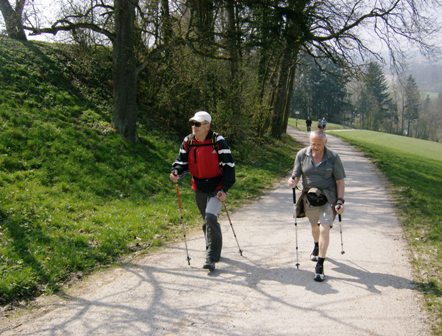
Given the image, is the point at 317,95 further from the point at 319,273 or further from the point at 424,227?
the point at 319,273

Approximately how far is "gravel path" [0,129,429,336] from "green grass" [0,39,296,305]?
0.69 meters

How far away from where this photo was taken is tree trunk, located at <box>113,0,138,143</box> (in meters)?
14.2

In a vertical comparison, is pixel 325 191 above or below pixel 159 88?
below

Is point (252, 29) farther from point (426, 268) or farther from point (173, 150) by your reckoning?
point (426, 268)

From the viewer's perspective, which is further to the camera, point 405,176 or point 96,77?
point 96,77

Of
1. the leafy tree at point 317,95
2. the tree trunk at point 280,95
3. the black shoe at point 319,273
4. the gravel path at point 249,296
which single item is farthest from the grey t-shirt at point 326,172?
the leafy tree at point 317,95

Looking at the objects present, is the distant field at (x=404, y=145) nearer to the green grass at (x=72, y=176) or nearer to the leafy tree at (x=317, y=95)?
the leafy tree at (x=317, y=95)

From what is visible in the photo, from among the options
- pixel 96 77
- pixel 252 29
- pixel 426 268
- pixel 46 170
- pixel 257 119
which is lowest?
pixel 426 268

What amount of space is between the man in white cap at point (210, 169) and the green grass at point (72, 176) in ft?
5.06

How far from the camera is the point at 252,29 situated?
20578 mm

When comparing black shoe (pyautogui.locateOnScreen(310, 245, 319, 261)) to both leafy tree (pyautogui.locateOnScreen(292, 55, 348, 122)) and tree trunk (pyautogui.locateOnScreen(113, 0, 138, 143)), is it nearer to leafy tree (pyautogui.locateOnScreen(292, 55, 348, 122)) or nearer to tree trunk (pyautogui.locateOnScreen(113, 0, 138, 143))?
tree trunk (pyautogui.locateOnScreen(113, 0, 138, 143))

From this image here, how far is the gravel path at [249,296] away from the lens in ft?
15.1

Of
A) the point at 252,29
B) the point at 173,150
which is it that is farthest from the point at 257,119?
the point at 173,150

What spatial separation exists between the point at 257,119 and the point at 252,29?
415 centimetres
